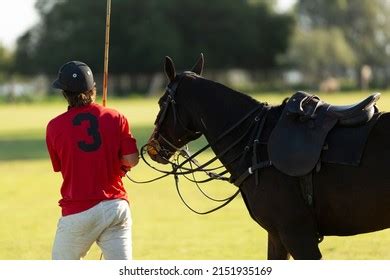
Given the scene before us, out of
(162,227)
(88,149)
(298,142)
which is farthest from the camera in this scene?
(162,227)

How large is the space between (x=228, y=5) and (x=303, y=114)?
312 feet

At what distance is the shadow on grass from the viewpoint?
25.8 m

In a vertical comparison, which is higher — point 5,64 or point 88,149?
point 88,149

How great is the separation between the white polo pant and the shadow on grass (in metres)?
18.2

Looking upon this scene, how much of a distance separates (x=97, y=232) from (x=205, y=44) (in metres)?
92.5

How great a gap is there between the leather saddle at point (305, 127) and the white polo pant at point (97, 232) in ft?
4.14

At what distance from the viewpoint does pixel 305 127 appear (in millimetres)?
6531

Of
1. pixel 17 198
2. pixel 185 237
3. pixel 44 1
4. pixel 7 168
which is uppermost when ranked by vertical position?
pixel 185 237

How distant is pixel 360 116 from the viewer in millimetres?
6438

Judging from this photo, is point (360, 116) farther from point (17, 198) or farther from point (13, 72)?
point (13, 72)

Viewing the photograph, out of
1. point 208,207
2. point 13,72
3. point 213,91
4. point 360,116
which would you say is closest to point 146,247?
point 208,207

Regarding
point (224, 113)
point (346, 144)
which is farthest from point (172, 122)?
point (346, 144)

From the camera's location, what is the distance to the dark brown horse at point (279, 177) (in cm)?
634

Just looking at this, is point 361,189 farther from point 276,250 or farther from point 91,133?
point 91,133
